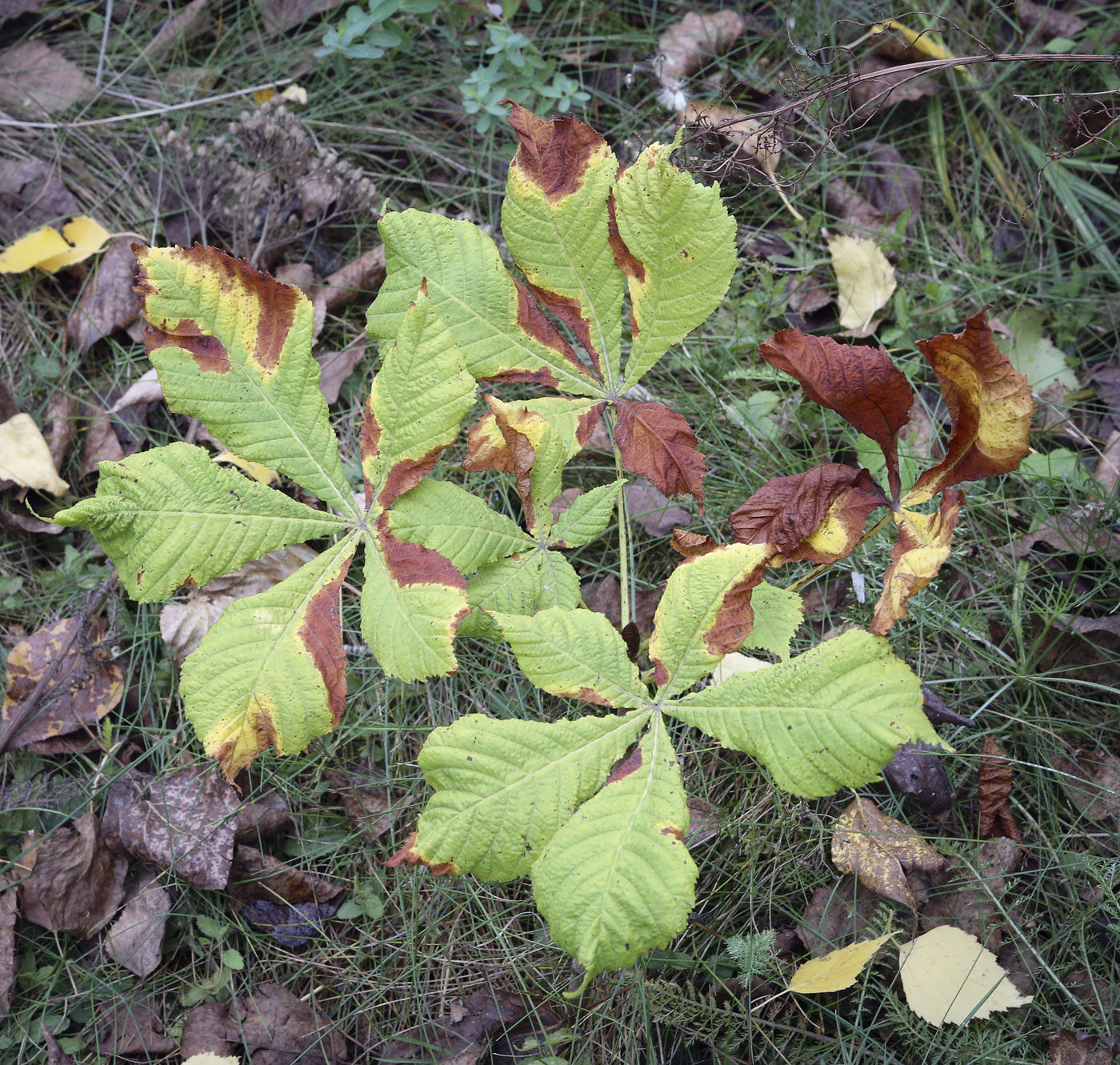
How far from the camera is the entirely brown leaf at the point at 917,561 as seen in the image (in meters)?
1.13

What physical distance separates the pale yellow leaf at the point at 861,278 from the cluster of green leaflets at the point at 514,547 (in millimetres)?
961

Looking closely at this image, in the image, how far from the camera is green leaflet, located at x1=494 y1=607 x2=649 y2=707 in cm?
120

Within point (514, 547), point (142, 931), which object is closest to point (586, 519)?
point (514, 547)

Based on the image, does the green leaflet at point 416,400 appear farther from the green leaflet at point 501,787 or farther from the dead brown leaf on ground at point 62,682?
the dead brown leaf on ground at point 62,682

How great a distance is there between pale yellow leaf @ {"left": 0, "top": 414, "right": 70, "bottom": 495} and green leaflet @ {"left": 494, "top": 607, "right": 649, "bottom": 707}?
4.72 ft

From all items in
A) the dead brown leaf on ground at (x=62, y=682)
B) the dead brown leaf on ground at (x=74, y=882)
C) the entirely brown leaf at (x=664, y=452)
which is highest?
the entirely brown leaf at (x=664, y=452)

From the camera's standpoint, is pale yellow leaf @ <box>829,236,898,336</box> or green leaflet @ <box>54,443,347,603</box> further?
pale yellow leaf @ <box>829,236,898,336</box>

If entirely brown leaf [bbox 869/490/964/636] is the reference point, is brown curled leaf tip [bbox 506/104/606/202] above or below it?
above

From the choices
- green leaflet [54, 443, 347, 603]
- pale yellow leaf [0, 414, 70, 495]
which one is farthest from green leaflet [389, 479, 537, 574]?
pale yellow leaf [0, 414, 70, 495]

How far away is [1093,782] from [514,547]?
51.1 inches

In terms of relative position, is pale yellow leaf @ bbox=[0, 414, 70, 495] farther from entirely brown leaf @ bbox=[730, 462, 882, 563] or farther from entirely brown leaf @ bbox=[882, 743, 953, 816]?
entirely brown leaf @ bbox=[882, 743, 953, 816]

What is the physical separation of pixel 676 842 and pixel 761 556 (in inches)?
15.9

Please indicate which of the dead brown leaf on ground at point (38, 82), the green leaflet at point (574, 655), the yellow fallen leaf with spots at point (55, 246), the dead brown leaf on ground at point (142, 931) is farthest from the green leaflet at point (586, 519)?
the dead brown leaf on ground at point (38, 82)

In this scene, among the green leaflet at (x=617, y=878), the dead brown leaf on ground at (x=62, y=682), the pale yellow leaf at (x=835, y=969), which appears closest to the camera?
the green leaflet at (x=617, y=878)
